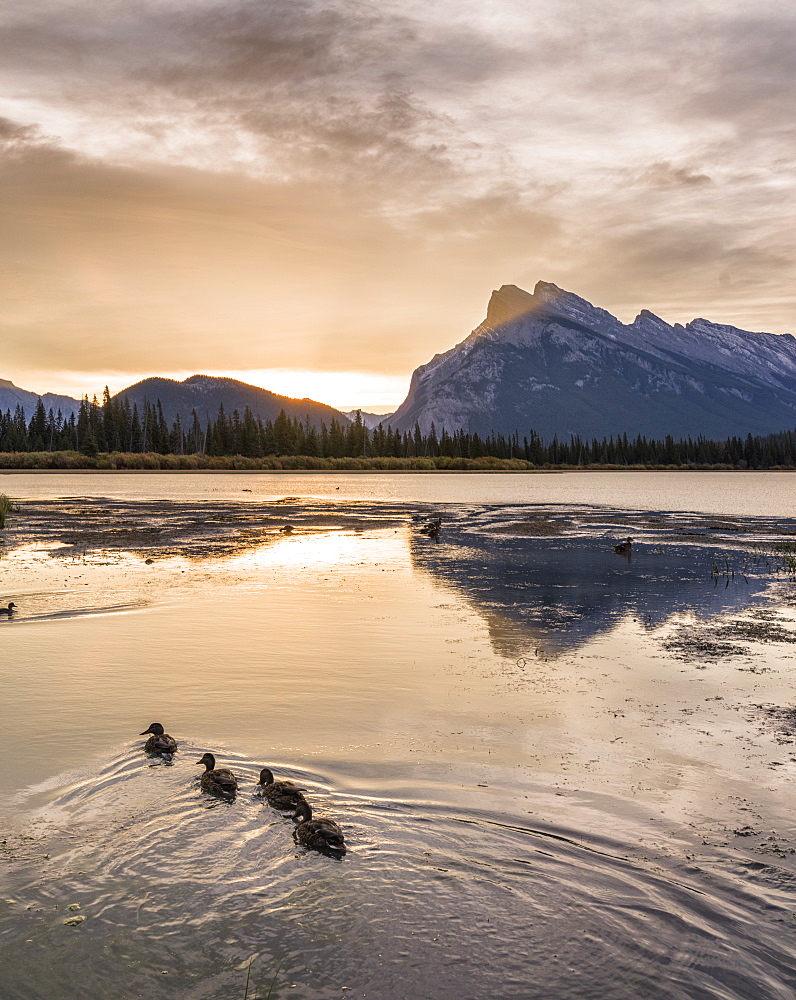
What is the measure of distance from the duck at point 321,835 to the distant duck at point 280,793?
1.48 ft

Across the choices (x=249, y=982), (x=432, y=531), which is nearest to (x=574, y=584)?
(x=432, y=531)

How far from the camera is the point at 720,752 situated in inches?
449

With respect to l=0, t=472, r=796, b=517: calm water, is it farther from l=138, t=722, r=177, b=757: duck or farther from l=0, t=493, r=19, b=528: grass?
l=138, t=722, r=177, b=757: duck

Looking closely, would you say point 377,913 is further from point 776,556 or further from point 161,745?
point 776,556

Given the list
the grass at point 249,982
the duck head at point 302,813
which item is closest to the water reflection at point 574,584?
the duck head at point 302,813

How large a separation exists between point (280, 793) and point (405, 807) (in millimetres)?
1522

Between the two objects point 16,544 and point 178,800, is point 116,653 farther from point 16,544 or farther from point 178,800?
point 16,544

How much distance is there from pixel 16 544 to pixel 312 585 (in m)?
19.2

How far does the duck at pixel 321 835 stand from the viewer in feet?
27.3

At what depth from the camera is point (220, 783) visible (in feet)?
31.7

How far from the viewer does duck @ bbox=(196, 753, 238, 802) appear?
958cm

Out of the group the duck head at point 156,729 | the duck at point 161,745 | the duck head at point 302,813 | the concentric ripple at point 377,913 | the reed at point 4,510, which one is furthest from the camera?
the reed at point 4,510

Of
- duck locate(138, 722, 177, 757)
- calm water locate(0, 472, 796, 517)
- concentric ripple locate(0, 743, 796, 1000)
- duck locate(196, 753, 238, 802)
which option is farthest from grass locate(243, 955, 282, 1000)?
calm water locate(0, 472, 796, 517)

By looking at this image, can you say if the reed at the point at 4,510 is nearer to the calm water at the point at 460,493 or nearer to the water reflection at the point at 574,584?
the water reflection at the point at 574,584
